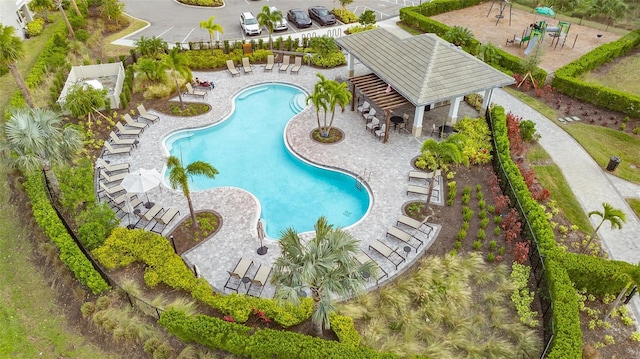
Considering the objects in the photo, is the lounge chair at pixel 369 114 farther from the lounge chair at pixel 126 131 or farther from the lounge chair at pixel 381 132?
the lounge chair at pixel 126 131

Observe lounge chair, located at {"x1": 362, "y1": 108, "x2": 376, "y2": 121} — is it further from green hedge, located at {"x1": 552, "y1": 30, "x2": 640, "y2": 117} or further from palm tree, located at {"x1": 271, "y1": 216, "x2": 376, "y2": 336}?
palm tree, located at {"x1": 271, "y1": 216, "x2": 376, "y2": 336}

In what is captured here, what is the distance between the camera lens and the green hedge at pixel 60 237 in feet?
54.3

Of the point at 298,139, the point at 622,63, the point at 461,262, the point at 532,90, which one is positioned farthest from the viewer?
the point at 622,63

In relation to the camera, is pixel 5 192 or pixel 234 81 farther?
pixel 234 81

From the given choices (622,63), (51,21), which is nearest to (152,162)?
(51,21)

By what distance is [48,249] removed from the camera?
718 inches

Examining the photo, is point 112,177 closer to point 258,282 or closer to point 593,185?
point 258,282

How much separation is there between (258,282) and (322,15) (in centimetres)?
3250

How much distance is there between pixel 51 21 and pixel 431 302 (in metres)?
43.5

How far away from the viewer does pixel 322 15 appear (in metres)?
41.9

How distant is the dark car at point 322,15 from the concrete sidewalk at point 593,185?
19872 millimetres

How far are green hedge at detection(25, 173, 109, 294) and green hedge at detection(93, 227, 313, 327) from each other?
3.34 ft

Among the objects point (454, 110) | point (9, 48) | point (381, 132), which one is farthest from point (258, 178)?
point (9, 48)

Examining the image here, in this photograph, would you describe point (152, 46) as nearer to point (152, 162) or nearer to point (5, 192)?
point (152, 162)
